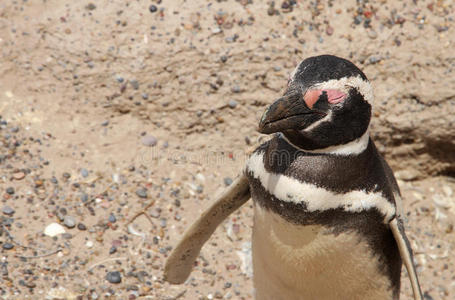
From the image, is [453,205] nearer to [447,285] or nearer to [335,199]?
[447,285]

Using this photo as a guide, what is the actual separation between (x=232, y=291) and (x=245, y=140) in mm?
748

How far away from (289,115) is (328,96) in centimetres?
10

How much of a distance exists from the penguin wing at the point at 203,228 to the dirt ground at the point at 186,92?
526mm

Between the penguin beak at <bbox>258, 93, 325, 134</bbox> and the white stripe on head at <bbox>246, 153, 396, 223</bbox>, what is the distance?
0.15m

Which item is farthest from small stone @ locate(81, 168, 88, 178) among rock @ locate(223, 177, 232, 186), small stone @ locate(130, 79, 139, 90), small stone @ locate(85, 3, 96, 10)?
small stone @ locate(85, 3, 96, 10)

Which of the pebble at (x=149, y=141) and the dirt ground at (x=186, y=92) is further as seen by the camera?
the pebble at (x=149, y=141)

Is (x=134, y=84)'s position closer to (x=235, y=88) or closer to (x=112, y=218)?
(x=235, y=88)

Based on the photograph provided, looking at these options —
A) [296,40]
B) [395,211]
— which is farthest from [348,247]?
[296,40]

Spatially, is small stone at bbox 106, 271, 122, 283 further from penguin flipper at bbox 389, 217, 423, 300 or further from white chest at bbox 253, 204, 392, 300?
penguin flipper at bbox 389, 217, 423, 300

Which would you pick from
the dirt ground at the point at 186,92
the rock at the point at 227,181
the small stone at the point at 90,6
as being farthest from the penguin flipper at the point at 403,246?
the small stone at the point at 90,6

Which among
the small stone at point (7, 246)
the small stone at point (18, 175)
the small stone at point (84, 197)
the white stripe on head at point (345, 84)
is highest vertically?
the white stripe on head at point (345, 84)

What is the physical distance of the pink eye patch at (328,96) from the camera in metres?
1.57

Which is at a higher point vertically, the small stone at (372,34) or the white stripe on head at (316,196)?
the white stripe on head at (316,196)

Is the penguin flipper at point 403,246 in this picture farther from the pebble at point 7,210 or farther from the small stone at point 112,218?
the pebble at point 7,210
